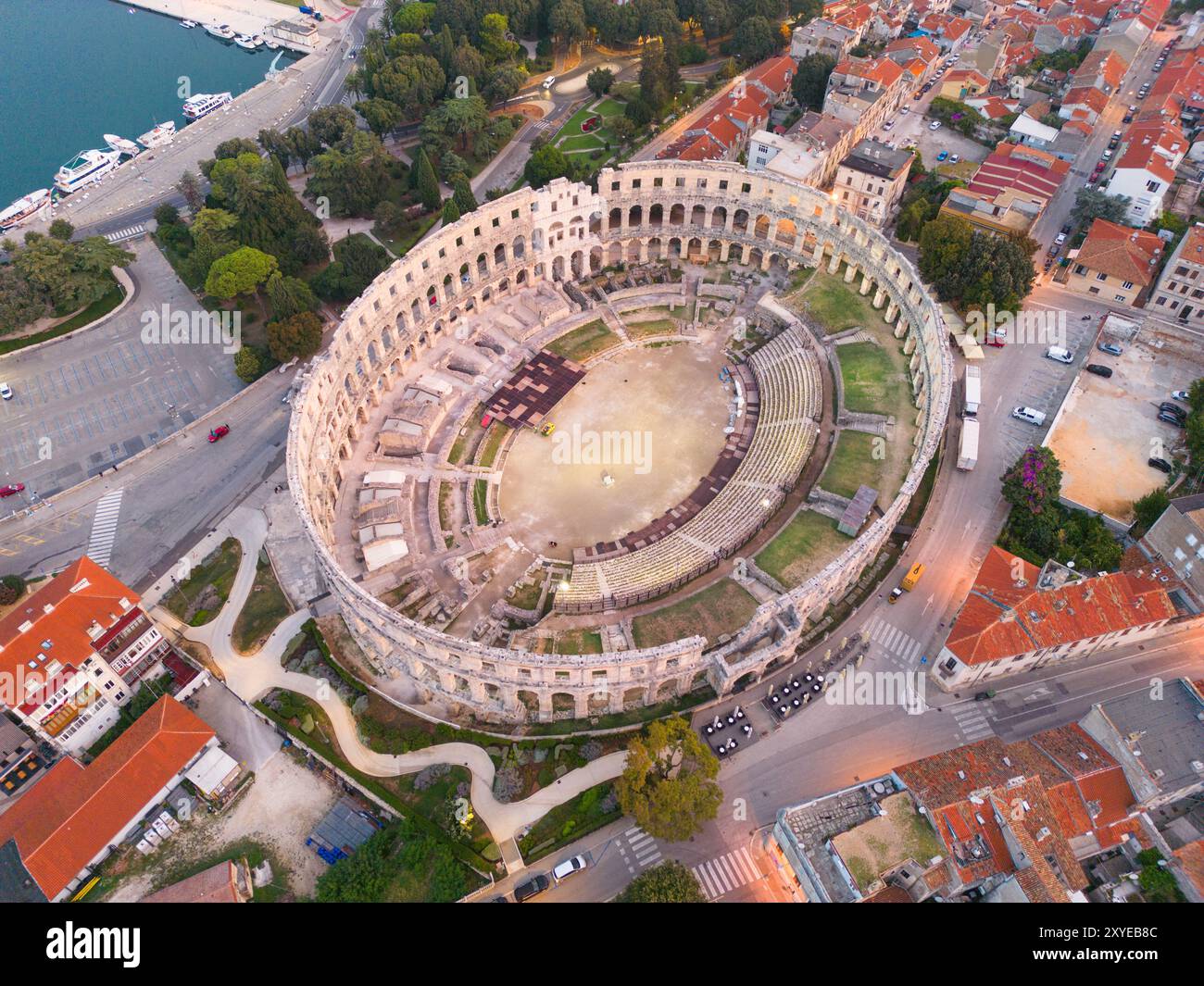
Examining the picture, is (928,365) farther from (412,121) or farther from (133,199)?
(133,199)

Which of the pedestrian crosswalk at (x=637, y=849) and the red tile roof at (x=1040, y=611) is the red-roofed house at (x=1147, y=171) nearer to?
the red tile roof at (x=1040, y=611)

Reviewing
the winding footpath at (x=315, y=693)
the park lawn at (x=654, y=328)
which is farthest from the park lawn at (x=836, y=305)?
the winding footpath at (x=315, y=693)

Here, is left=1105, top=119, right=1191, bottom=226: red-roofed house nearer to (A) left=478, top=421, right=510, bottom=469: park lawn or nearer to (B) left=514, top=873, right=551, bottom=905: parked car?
(A) left=478, top=421, right=510, bottom=469: park lawn

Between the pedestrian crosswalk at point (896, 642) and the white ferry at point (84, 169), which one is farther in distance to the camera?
the white ferry at point (84, 169)

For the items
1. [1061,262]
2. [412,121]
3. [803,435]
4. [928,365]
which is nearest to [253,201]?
[412,121]

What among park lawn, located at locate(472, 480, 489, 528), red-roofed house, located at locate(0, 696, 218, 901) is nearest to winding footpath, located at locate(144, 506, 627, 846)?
red-roofed house, located at locate(0, 696, 218, 901)
